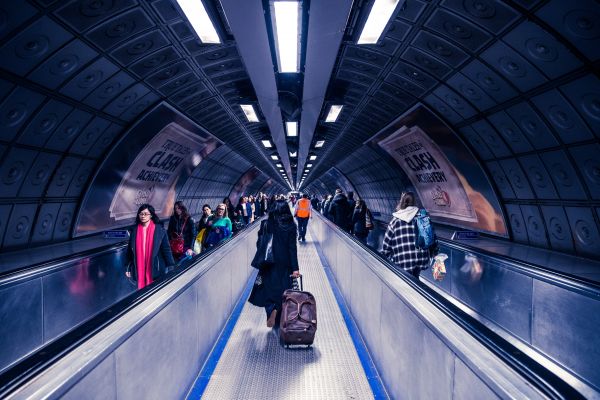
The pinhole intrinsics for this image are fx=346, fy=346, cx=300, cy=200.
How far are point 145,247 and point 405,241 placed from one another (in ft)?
11.7

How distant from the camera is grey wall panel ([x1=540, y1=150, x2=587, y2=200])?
Answer: 5.82 m

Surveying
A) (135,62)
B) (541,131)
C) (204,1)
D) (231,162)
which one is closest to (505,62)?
(541,131)

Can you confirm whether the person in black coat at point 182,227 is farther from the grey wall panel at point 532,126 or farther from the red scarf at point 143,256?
the grey wall panel at point 532,126

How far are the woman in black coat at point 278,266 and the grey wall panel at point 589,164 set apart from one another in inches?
185

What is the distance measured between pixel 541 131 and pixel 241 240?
579cm

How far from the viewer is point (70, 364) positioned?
1.65 metres

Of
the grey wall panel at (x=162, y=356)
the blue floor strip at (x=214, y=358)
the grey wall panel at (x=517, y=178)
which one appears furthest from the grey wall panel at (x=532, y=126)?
the grey wall panel at (x=162, y=356)

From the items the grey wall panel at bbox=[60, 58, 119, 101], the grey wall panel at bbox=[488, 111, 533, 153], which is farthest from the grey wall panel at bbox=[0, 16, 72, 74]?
the grey wall panel at bbox=[488, 111, 533, 153]

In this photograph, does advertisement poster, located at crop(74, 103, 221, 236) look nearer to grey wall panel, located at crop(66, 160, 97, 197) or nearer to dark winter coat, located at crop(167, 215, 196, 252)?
grey wall panel, located at crop(66, 160, 97, 197)

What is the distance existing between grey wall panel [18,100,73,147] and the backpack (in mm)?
6172

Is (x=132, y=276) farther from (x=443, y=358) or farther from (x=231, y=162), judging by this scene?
(x=231, y=162)

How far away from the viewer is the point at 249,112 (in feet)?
35.7

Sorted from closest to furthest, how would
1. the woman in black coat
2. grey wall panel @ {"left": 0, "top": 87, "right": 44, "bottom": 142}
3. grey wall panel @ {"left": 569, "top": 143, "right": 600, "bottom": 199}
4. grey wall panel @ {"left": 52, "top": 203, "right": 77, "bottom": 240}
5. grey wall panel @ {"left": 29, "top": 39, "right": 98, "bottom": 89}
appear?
the woman in black coat → grey wall panel @ {"left": 29, "top": 39, "right": 98, "bottom": 89} → grey wall panel @ {"left": 0, "top": 87, "right": 44, "bottom": 142} → grey wall panel @ {"left": 569, "top": 143, "right": 600, "bottom": 199} → grey wall panel @ {"left": 52, "top": 203, "right": 77, "bottom": 240}

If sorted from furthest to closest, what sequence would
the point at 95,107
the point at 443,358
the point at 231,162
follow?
the point at 231,162 → the point at 95,107 → the point at 443,358
